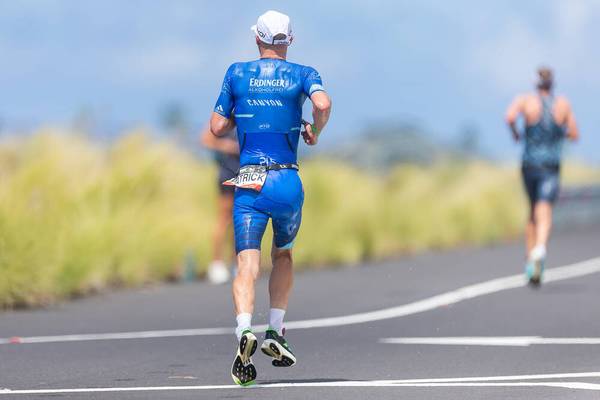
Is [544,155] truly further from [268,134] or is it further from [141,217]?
[268,134]

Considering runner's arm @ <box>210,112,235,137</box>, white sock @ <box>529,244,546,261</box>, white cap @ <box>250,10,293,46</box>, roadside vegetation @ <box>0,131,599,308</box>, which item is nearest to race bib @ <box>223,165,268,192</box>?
runner's arm @ <box>210,112,235,137</box>

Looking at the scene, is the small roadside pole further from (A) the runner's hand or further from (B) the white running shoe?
(A) the runner's hand

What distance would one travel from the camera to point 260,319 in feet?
48.3

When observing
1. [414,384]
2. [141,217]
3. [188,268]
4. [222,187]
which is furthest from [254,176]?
[141,217]

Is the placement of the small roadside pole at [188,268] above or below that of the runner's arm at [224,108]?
below

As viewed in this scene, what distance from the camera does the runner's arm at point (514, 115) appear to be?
17.9 meters

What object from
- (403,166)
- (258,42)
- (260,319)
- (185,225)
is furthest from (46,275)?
(403,166)

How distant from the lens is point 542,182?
1823 centimetres

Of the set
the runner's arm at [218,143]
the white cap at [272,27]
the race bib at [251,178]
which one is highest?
the white cap at [272,27]

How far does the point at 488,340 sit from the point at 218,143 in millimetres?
6103

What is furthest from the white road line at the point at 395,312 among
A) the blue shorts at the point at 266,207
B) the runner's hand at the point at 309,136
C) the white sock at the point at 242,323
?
the runner's hand at the point at 309,136

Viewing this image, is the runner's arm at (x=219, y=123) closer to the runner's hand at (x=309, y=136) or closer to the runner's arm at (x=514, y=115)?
the runner's hand at (x=309, y=136)

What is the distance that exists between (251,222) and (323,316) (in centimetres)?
519

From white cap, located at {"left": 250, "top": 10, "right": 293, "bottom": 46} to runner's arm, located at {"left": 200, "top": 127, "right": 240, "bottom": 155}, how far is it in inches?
299
